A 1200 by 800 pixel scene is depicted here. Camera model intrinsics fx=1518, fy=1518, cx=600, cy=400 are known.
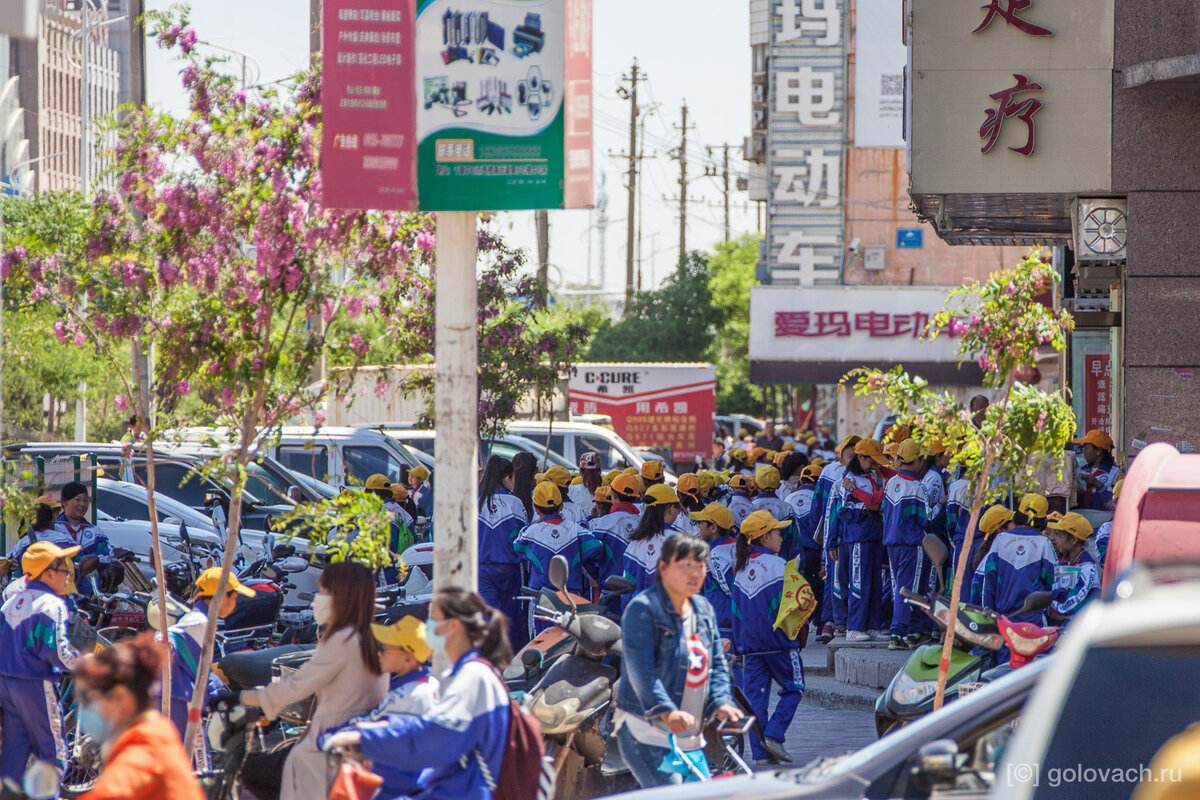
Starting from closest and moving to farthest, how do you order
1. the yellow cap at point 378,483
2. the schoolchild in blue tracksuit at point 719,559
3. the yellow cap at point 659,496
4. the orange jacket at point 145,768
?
the orange jacket at point 145,768 < the schoolchild in blue tracksuit at point 719,559 < the yellow cap at point 659,496 < the yellow cap at point 378,483

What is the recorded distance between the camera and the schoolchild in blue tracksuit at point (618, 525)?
39.5ft

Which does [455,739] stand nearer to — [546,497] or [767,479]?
[546,497]

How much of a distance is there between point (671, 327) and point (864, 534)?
1556 inches

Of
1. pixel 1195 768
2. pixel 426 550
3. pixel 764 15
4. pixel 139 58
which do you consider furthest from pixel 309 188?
pixel 764 15

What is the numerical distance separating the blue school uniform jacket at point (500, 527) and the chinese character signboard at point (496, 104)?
19.8ft

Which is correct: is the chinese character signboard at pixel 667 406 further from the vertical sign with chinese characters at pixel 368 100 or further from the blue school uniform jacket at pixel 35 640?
the vertical sign with chinese characters at pixel 368 100

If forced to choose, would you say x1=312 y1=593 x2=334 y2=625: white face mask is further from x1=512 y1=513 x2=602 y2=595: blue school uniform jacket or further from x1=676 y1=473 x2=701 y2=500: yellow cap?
x1=676 y1=473 x2=701 y2=500: yellow cap

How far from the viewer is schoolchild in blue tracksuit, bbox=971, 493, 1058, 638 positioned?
9617 millimetres

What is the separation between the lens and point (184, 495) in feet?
53.3

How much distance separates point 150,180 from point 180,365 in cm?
83

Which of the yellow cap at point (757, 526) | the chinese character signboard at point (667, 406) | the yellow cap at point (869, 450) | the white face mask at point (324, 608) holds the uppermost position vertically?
the white face mask at point (324, 608)

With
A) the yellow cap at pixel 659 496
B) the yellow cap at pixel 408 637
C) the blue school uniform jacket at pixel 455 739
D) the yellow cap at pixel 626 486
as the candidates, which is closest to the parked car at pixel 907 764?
the blue school uniform jacket at pixel 455 739

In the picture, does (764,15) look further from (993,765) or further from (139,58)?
(993,765)

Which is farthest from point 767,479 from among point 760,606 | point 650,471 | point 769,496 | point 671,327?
point 671,327
